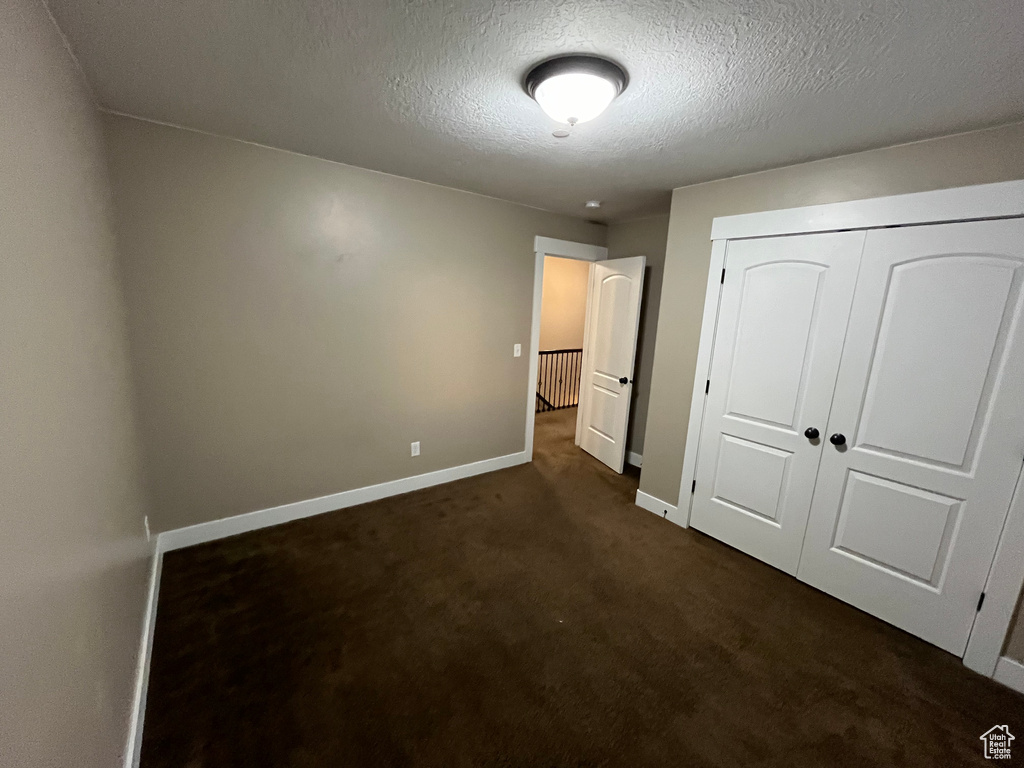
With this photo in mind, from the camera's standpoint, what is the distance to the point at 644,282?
3.67 meters

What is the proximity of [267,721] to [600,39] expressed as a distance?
8.70 feet

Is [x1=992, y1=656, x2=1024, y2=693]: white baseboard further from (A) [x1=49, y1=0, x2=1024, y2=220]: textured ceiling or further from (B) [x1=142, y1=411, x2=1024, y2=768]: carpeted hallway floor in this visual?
(A) [x1=49, y1=0, x2=1024, y2=220]: textured ceiling

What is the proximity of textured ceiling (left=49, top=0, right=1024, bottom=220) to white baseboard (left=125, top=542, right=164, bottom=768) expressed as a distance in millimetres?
2285

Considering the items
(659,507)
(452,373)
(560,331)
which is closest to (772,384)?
(659,507)

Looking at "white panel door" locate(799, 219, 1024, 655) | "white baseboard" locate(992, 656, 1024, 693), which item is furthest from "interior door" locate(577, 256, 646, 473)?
"white baseboard" locate(992, 656, 1024, 693)

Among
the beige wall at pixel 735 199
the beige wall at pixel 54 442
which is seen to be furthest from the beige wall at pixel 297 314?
the beige wall at pixel 735 199

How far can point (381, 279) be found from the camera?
2854 mm

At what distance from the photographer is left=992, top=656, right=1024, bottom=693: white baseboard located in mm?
1755

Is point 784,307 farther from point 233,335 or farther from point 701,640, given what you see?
point 233,335

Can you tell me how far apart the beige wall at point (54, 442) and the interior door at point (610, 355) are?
335 centimetres

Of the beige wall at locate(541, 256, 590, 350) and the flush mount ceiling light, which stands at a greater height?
the flush mount ceiling light

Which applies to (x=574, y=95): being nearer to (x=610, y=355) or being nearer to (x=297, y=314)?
(x=297, y=314)

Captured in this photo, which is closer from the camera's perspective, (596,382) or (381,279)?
(381,279)

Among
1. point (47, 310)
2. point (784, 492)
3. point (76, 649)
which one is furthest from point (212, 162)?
point (784, 492)
